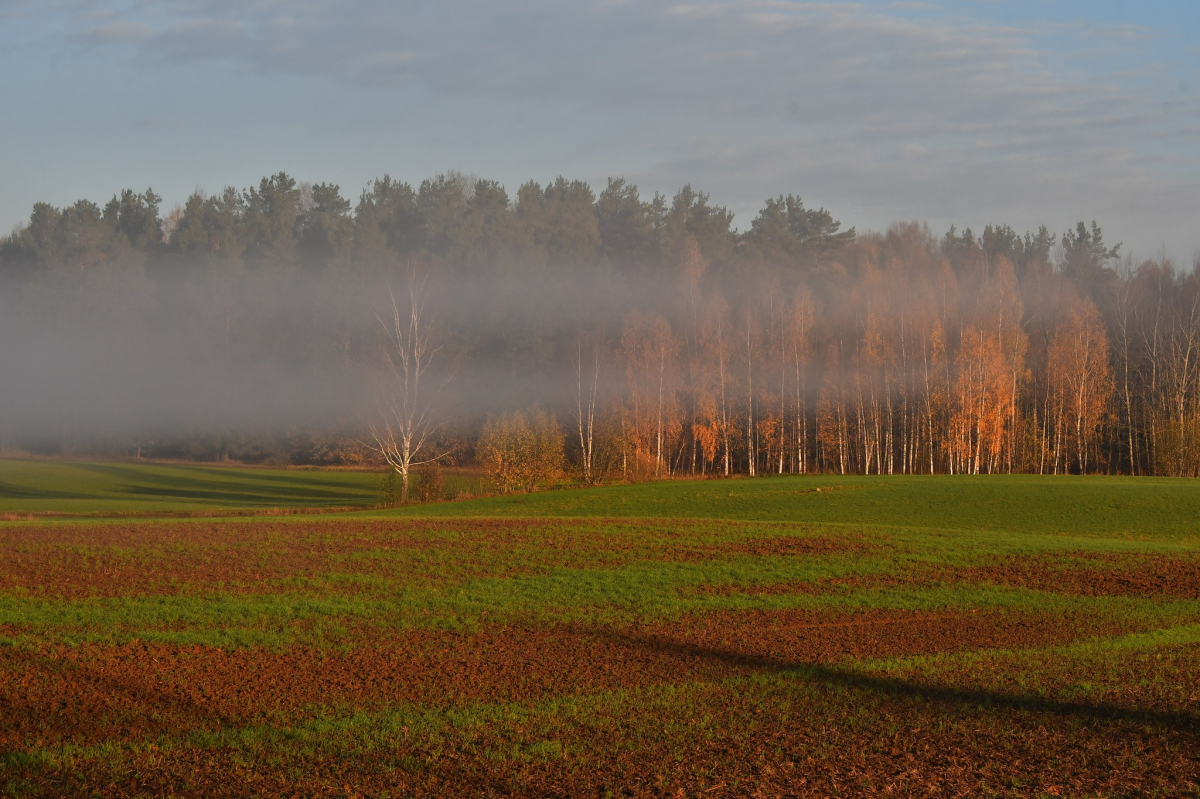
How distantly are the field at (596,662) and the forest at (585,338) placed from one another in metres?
25.4

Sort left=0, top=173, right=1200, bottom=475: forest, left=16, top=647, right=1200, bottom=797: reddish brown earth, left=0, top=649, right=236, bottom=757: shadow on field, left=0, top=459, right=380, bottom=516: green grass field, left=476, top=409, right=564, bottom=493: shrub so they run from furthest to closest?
left=0, top=173, right=1200, bottom=475: forest < left=476, top=409, right=564, bottom=493: shrub < left=0, top=459, right=380, bottom=516: green grass field < left=0, top=649, right=236, bottom=757: shadow on field < left=16, top=647, right=1200, bottom=797: reddish brown earth

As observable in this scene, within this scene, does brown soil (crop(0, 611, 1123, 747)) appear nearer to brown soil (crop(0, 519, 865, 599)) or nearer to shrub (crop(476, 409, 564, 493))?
brown soil (crop(0, 519, 865, 599))

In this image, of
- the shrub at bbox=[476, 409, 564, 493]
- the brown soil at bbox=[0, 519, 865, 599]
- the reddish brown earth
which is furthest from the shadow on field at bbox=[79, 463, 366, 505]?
the reddish brown earth

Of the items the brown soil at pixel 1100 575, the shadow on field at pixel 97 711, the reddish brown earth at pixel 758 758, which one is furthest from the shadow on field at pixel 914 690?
the brown soil at pixel 1100 575

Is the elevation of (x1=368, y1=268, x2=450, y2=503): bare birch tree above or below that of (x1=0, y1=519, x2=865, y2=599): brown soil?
above

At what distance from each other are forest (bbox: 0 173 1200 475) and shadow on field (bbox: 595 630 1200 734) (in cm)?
3356

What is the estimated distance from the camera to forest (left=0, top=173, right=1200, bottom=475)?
5950cm

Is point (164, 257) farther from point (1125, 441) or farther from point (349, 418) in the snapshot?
point (1125, 441)

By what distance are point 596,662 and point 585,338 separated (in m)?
50.6

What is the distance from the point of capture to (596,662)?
12938 millimetres

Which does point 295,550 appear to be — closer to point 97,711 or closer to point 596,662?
point 596,662

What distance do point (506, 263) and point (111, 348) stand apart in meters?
34.9

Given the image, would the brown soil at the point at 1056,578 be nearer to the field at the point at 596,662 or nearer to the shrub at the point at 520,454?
the field at the point at 596,662

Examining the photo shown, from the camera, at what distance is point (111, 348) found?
7538cm
